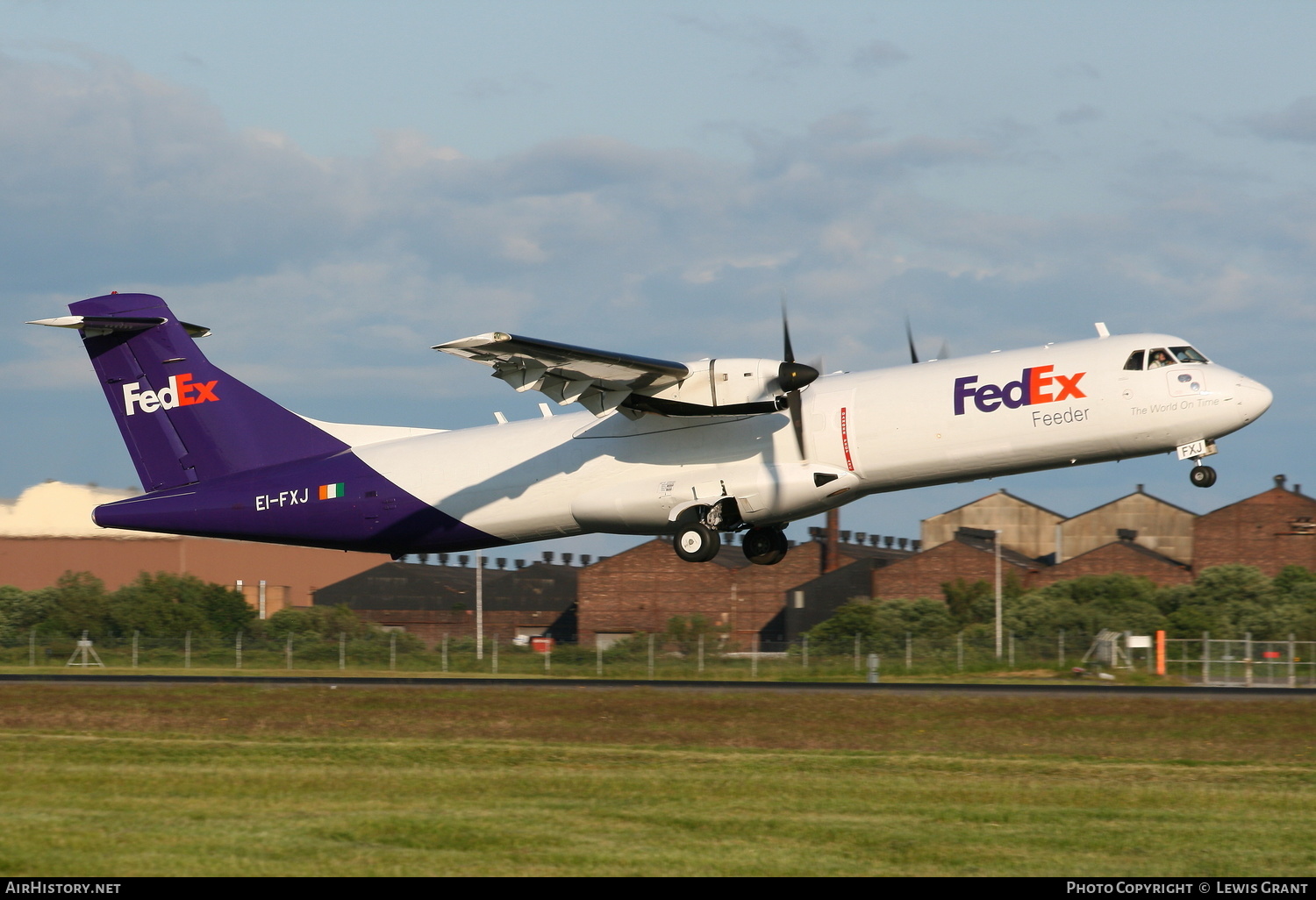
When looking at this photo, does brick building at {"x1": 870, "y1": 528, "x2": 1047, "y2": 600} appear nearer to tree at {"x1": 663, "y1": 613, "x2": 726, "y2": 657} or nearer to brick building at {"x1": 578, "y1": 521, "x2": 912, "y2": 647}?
brick building at {"x1": 578, "y1": 521, "x2": 912, "y2": 647}

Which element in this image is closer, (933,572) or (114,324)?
(114,324)

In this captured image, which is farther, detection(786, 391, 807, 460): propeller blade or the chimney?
the chimney

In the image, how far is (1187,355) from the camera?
23.0 meters

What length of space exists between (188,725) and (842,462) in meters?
13.0

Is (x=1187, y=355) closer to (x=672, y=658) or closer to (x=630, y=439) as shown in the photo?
(x=630, y=439)

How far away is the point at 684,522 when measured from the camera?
25.9m

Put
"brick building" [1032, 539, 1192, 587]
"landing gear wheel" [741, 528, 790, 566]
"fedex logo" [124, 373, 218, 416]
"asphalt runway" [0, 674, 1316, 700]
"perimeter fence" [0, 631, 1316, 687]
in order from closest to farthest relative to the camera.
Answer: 1. "landing gear wheel" [741, 528, 790, 566]
2. "asphalt runway" [0, 674, 1316, 700]
3. "fedex logo" [124, 373, 218, 416]
4. "perimeter fence" [0, 631, 1316, 687]
5. "brick building" [1032, 539, 1192, 587]

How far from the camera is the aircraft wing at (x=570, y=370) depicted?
22.8m

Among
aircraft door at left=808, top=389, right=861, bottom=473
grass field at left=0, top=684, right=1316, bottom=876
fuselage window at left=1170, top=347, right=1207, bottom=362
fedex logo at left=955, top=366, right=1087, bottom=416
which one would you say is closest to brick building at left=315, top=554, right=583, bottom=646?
grass field at left=0, top=684, right=1316, bottom=876

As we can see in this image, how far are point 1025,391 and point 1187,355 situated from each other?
2.76m

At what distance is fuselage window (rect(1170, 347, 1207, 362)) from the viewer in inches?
906

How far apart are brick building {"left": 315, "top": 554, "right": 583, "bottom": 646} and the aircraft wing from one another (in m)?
43.1

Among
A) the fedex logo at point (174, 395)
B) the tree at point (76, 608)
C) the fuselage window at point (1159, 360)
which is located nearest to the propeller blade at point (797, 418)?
the fuselage window at point (1159, 360)

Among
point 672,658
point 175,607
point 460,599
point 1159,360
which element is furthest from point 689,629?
point 1159,360
